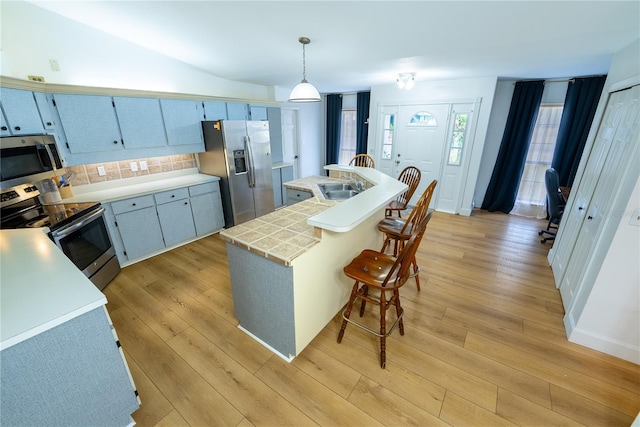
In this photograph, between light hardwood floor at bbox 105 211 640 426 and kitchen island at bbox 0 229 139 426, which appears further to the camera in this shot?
light hardwood floor at bbox 105 211 640 426

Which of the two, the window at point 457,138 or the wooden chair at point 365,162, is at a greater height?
the window at point 457,138

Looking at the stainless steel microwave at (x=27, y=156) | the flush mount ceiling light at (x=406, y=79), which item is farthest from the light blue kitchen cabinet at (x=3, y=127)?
the flush mount ceiling light at (x=406, y=79)

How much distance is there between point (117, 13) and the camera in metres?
2.37

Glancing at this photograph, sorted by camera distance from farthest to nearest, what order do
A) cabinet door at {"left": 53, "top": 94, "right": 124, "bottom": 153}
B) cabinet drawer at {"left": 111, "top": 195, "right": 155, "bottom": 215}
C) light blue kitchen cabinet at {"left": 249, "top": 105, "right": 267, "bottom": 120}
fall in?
1. light blue kitchen cabinet at {"left": 249, "top": 105, "right": 267, "bottom": 120}
2. cabinet drawer at {"left": 111, "top": 195, "right": 155, "bottom": 215}
3. cabinet door at {"left": 53, "top": 94, "right": 124, "bottom": 153}

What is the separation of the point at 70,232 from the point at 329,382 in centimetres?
250

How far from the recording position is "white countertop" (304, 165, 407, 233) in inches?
63.6

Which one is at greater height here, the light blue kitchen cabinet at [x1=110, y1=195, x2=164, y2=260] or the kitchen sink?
the kitchen sink

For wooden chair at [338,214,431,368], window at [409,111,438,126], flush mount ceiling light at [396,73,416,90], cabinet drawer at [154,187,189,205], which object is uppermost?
flush mount ceiling light at [396,73,416,90]

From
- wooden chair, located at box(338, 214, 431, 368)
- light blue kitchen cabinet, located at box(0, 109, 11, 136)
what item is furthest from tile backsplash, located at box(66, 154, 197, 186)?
wooden chair, located at box(338, 214, 431, 368)

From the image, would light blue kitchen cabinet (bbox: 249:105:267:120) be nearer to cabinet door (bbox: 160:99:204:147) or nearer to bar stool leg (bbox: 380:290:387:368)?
cabinet door (bbox: 160:99:204:147)

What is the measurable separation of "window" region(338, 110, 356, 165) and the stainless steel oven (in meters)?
5.45

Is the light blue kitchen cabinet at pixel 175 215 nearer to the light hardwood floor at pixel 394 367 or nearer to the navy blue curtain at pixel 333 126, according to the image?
the light hardwood floor at pixel 394 367

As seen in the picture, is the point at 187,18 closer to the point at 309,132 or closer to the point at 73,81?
the point at 73,81

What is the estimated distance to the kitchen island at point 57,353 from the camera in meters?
0.98
